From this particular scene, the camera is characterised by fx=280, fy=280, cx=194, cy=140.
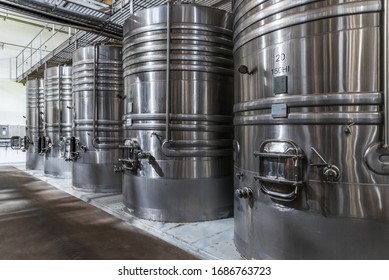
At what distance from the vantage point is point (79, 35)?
6.36 metres

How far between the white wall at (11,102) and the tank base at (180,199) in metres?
9.61

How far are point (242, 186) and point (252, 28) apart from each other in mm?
1358

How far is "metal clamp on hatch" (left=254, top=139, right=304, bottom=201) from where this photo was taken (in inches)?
76.6

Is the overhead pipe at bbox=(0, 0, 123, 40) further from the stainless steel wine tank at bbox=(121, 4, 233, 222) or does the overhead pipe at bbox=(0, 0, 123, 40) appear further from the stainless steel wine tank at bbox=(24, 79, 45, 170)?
the stainless steel wine tank at bbox=(24, 79, 45, 170)

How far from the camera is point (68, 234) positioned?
3.21 meters

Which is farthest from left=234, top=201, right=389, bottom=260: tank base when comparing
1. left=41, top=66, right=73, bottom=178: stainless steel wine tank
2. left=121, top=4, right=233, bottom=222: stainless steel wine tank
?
left=41, top=66, right=73, bottom=178: stainless steel wine tank

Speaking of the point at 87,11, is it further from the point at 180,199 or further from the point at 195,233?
the point at 195,233

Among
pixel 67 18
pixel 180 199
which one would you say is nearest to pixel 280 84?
pixel 180 199

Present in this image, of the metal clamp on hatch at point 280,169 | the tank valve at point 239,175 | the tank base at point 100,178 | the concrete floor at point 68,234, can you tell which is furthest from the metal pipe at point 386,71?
the tank base at point 100,178

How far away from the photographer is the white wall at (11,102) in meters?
10.7

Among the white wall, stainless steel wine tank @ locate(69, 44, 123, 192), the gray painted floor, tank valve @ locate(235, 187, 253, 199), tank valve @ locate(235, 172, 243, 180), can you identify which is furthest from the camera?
the white wall

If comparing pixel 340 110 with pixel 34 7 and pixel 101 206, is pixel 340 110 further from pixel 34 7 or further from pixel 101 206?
pixel 34 7

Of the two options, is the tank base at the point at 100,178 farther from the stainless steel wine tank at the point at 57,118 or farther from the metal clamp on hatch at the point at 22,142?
the metal clamp on hatch at the point at 22,142

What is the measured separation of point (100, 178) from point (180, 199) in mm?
2353
